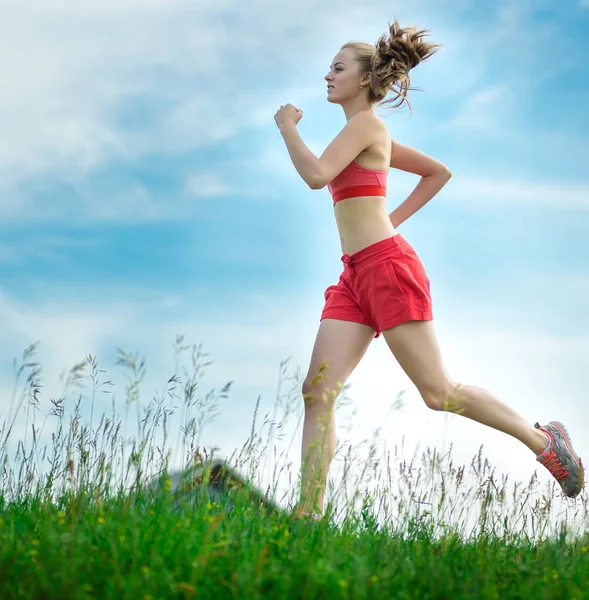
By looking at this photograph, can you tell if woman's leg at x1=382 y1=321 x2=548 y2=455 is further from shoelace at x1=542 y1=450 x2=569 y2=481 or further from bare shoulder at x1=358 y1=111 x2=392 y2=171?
bare shoulder at x1=358 y1=111 x2=392 y2=171

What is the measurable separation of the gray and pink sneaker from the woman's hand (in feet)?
8.09

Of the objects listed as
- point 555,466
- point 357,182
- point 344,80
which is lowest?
point 555,466

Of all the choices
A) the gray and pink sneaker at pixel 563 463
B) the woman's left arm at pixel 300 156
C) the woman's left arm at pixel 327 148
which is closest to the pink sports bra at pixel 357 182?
the woman's left arm at pixel 327 148

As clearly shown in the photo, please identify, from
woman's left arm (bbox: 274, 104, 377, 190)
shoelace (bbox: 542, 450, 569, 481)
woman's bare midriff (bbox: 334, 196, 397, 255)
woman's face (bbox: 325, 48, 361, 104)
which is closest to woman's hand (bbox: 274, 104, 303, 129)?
woman's left arm (bbox: 274, 104, 377, 190)

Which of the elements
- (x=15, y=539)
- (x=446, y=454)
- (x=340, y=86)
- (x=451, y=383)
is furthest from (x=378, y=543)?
(x=340, y=86)

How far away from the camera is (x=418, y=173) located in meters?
5.22

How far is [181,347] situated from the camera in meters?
3.76

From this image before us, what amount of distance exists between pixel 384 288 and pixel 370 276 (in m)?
0.11

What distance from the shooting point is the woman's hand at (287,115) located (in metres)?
4.40

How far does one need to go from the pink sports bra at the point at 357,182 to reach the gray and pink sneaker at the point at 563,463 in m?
1.88

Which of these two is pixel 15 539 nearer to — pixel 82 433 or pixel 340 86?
pixel 82 433

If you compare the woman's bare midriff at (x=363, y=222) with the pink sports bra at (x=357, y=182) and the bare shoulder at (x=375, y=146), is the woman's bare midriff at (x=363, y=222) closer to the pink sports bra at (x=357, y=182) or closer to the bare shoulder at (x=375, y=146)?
the pink sports bra at (x=357, y=182)

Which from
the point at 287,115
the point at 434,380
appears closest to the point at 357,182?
the point at 287,115

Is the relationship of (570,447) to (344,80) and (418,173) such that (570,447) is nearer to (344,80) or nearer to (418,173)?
(418,173)
